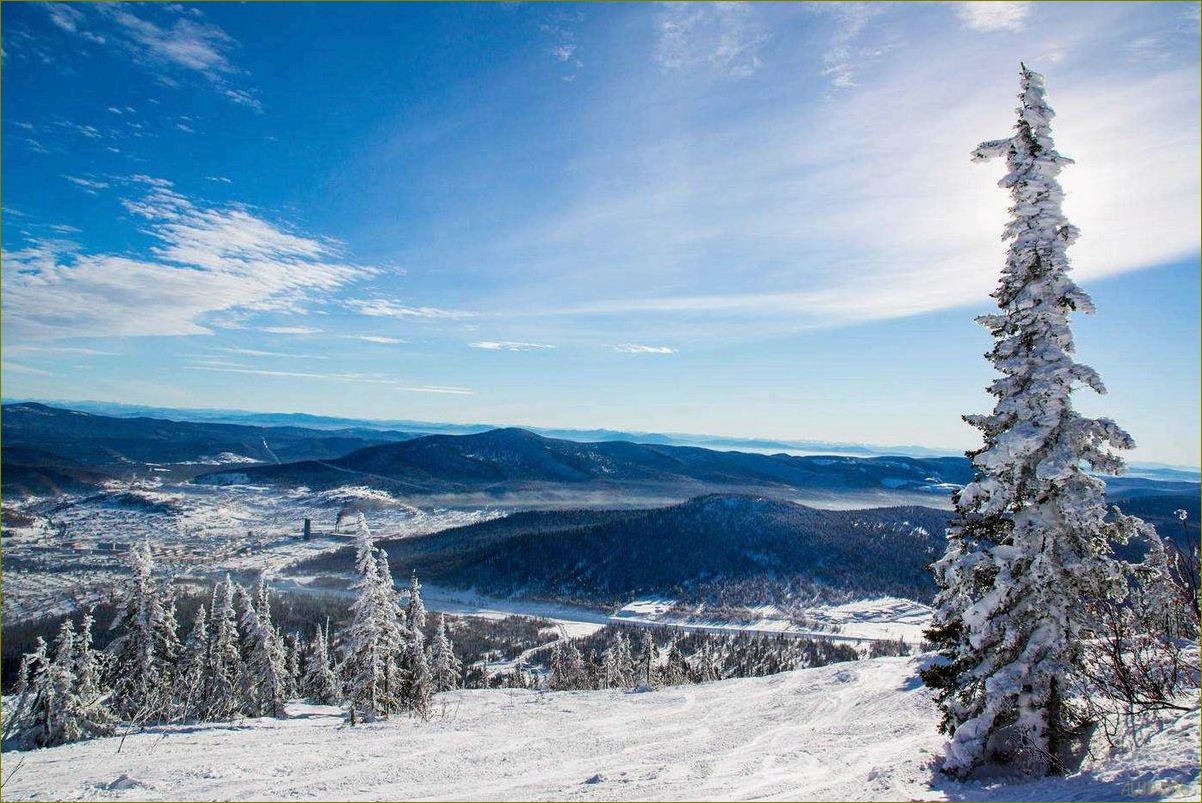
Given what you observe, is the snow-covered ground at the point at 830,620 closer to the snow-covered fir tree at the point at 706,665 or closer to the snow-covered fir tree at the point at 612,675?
the snow-covered fir tree at the point at 706,665

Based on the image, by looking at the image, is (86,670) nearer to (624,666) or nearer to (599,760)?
(599,760)

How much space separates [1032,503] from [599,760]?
14.0 metres

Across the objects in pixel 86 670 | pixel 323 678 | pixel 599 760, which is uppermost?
pixel 599 760

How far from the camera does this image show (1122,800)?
10.1 meters

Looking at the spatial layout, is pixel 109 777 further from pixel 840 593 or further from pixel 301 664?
pixel 840 593

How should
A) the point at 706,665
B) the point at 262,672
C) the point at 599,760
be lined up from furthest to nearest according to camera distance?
the point at 706,665, the point at 262,672, the point at 599,760

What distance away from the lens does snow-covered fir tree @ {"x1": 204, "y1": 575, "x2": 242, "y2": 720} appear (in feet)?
133

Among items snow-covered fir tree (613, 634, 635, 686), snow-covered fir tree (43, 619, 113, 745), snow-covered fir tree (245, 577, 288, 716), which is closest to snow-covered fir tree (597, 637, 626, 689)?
snow-covered fir tree (613, 634, 635, 686)

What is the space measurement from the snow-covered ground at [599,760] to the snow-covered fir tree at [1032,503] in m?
1.43

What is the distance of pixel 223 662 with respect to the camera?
41.7 meters

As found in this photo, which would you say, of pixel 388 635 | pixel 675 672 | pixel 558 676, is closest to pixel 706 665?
pixel 675 672

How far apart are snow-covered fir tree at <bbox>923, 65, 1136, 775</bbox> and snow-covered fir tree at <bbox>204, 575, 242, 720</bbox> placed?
43210 millimetres

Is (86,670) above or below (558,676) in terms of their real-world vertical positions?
above

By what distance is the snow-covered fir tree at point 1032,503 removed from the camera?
12805 millimetres
